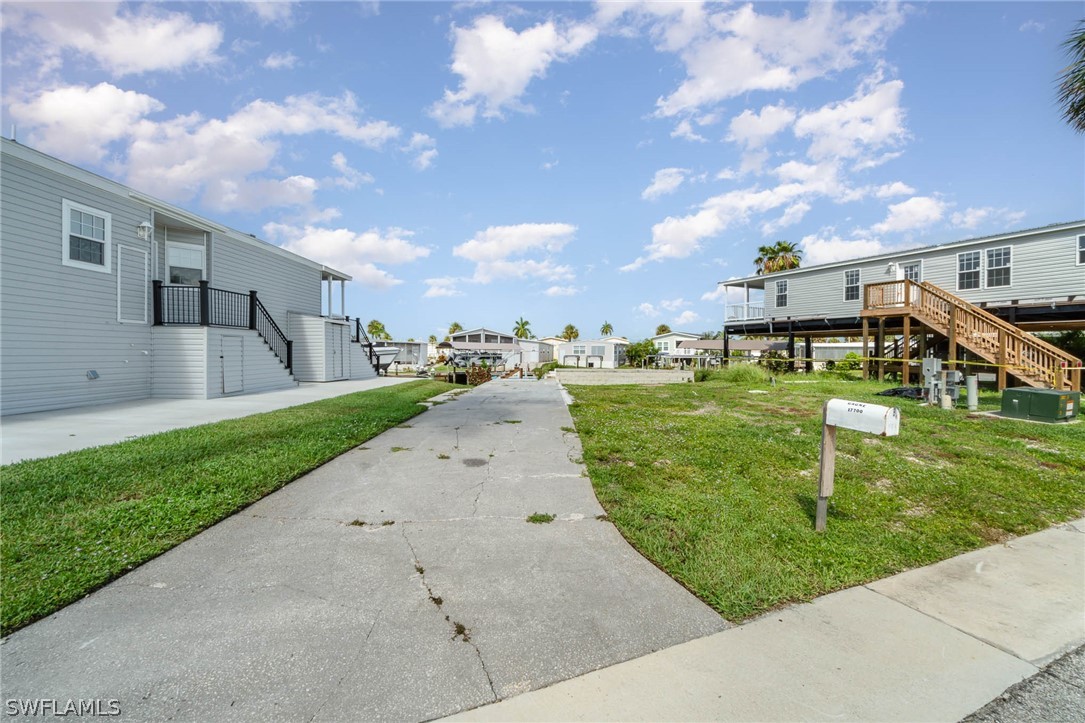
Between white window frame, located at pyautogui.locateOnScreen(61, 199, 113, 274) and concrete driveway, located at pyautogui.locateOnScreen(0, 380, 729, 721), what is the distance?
33.3ft

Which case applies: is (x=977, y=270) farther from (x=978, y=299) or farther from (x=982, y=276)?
(x=978, y=299)

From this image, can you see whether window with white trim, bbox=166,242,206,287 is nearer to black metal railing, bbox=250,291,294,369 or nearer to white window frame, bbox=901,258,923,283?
black metal railing, bbox=250,291,294,369

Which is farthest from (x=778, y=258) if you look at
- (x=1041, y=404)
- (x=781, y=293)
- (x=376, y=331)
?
(x=376, y=331)

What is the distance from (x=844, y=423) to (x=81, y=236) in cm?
1470

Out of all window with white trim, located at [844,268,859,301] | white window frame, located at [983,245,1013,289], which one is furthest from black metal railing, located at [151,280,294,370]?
white window frame, located at [983,245,1013,289]

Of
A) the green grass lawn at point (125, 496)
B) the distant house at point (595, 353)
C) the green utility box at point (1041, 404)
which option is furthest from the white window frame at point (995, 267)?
the distant house at point (595, 353)

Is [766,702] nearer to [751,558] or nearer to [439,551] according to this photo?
[751,558]

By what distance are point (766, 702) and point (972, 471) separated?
546 centimetres

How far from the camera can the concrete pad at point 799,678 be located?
1860 millimetres

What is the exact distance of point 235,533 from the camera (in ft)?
11.8

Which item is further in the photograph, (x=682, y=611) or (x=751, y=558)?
(x=751, y=558)

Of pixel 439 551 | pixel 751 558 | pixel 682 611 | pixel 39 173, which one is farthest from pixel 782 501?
pixel 39 173

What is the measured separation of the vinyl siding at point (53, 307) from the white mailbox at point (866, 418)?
43.9ft

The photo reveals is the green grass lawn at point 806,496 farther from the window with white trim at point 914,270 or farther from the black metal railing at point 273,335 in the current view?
the window with white trim at point 914,270
